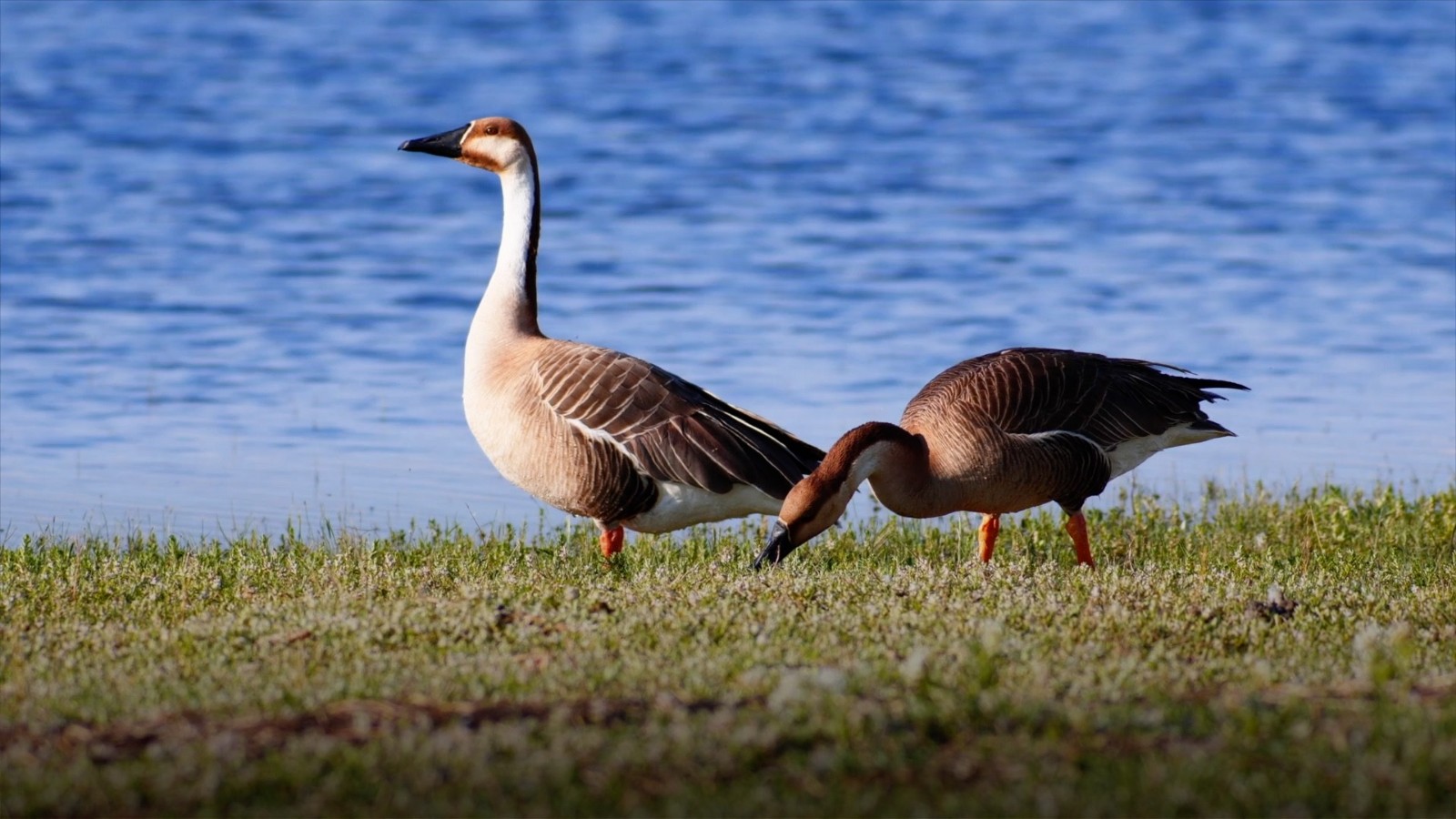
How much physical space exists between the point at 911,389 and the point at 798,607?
333 inches

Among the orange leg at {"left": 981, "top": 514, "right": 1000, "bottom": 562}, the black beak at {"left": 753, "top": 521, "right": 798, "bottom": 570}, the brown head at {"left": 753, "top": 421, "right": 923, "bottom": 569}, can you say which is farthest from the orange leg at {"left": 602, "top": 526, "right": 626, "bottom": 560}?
the orange leg at {"left": 981, "top": 514, "right": 1000, "bottom": 562}

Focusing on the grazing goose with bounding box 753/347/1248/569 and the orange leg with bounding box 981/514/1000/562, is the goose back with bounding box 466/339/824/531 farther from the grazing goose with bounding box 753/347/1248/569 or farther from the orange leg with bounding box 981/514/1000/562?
the orange leg with bounding box 981/514/1000/562

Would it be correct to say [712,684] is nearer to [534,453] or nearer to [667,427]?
[667,427]

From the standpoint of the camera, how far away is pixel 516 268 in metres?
10.5

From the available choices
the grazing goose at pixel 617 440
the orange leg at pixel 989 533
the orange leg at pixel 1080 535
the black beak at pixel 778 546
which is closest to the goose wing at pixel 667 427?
the grazing goose at pixel 617 440

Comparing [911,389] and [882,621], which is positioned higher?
[911,389]

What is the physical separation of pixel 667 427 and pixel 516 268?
1621mm

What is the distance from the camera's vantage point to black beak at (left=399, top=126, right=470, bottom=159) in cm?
1074

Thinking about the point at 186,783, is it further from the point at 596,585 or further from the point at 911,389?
the point at 911,389

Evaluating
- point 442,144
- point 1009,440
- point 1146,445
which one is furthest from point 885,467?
point 442,144

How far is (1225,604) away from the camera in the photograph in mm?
7355

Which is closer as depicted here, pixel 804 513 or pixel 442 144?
pixel 804 513

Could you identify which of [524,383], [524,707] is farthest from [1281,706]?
[524,383]

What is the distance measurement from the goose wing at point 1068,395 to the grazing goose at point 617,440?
2.97 feet
